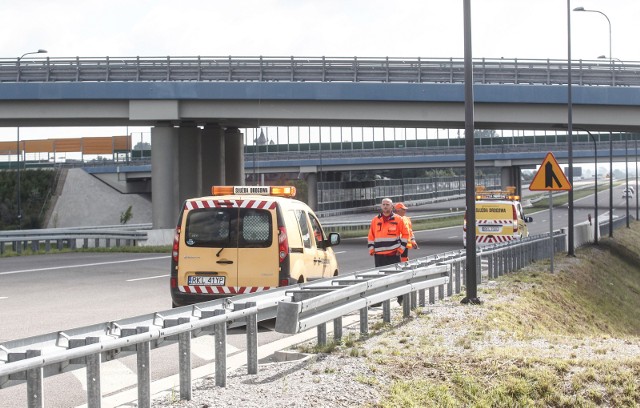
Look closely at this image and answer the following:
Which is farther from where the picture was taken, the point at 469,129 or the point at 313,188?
the point at 313,188

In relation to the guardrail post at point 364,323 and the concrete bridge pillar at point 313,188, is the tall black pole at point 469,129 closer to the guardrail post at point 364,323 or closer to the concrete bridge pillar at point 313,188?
the guardrail post at point 364,323

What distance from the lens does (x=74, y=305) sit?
58.7ft

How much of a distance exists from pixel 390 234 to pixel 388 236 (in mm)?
54

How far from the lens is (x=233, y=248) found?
14.0 m

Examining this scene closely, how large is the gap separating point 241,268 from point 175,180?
104ft

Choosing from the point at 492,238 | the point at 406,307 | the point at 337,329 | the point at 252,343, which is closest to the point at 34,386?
the point at 252,343

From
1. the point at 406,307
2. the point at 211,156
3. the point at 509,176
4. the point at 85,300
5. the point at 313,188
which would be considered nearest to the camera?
the point at 406,307

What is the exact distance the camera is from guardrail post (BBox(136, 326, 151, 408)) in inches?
300

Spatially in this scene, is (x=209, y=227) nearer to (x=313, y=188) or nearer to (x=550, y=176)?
(x=550, y=176)

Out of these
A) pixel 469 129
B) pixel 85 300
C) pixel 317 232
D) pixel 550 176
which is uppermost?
pixel 469 129

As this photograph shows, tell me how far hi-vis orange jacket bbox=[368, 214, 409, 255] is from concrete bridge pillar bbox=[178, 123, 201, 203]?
28.9 meters

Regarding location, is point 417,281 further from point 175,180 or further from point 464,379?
point 175,180

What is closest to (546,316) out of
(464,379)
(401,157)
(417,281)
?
(417,281)

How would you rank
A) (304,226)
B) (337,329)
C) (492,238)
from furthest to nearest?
(492,238)
(304,226)
(337,329)
